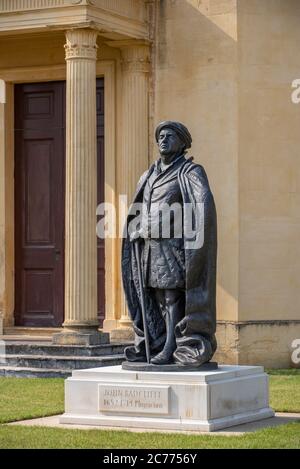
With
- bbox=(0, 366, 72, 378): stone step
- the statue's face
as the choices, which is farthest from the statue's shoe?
bbox=(0, 366, 72, 378): stone step

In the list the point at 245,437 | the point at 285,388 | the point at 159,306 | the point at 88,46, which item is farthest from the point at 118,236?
the point at 245,437

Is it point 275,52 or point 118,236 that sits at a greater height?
point 275,52

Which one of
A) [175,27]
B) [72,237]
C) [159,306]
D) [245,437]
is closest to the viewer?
[245,437]

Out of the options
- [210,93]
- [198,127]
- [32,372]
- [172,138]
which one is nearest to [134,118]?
[198,127]

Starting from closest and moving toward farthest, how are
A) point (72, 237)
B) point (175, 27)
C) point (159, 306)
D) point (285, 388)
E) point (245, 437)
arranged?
point (245, 437)
point (159, 306)
point (285, 388)
point (72, 237)
point (175, 27)

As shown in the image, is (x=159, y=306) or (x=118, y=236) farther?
(x=118, y=236)

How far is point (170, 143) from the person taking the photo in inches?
471

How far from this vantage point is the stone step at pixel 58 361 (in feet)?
54.1

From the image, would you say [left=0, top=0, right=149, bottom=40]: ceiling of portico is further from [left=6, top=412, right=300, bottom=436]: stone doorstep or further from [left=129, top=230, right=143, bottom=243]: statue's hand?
[left=6, top=412, right=300, bottom=436]: stone doorstep

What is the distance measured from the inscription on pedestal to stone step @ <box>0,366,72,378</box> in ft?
16.0

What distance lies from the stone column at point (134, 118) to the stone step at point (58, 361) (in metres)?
1.70

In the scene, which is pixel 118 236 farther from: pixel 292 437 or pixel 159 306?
pixel 292 437

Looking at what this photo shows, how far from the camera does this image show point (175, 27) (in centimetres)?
1833

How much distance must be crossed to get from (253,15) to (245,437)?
8.59 metres
